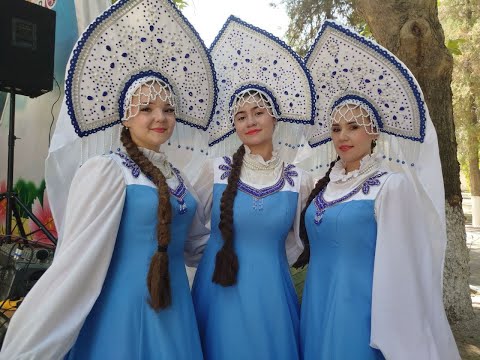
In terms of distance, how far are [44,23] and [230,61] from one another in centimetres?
168

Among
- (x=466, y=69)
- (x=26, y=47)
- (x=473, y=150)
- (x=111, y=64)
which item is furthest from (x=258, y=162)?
(x=473, y=150)

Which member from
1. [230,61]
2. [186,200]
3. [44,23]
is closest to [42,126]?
[44,23]

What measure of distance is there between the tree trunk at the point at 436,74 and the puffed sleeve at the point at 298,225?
2009 millimetres

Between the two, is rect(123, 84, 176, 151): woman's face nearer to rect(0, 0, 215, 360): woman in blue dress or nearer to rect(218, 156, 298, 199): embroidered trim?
rect(0, 0, 215, 360): woman in blue dress

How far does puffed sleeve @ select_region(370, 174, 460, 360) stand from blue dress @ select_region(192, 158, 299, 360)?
411 millimetres

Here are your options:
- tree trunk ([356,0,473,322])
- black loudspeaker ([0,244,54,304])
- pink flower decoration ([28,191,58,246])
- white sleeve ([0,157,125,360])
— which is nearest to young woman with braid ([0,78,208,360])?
white sleeve ([0,157,125,360])

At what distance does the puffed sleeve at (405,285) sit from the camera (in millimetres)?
1699

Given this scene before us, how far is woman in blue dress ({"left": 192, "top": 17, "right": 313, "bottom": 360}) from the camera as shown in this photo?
1.91m

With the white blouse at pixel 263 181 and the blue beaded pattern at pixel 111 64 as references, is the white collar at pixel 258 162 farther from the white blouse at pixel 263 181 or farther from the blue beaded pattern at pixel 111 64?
the blue beaded pattern at pixel 111 64

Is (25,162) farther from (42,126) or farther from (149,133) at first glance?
(149,133)

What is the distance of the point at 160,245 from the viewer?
1680 millimetres

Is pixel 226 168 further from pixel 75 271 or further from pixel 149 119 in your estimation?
pixel 75 271

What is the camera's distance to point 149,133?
1887 mm

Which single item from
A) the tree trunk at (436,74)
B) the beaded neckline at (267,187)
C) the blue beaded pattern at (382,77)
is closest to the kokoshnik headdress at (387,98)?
the blue beaded pattern at (382,77)
